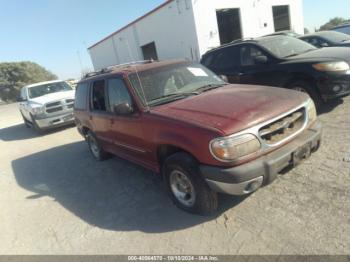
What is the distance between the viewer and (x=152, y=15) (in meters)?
21.0

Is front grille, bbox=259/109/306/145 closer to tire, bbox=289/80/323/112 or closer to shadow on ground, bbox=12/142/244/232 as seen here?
shadow on ground, bbox=12/142/244/232

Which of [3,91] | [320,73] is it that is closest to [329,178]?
[320,73]

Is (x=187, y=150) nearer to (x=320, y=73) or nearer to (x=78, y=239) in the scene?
(x=78, y=239)

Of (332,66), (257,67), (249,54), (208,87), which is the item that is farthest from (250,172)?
(249,54)

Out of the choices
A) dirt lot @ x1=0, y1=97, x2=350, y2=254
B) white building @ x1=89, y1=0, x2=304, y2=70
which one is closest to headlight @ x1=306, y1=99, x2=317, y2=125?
Answer: dirt lot @ x1=0, y1=97, x2=350, y2=254

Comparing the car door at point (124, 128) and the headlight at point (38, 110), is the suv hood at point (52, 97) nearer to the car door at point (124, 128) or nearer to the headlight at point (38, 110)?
the headlight at point (38, 110)

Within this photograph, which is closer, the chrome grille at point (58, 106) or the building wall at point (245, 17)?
the chrome grille at point (58, 106)

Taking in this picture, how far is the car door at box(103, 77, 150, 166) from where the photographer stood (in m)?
4.03

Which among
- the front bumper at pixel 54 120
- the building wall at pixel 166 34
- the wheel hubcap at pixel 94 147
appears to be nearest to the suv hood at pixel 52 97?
the front bumper at pixel 54 120

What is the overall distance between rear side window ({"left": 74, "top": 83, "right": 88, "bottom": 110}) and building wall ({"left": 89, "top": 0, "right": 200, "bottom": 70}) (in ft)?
28.6

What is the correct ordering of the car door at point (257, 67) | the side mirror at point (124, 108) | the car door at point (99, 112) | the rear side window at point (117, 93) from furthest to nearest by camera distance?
the car door at point (257, 67) < the car door at point (99, 112) < the rear side window at point (117, 93) < the side mirror at point (124, 108)

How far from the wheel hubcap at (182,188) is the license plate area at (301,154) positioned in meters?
1.18

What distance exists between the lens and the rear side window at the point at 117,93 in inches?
166

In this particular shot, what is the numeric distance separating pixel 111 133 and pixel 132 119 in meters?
1.10
